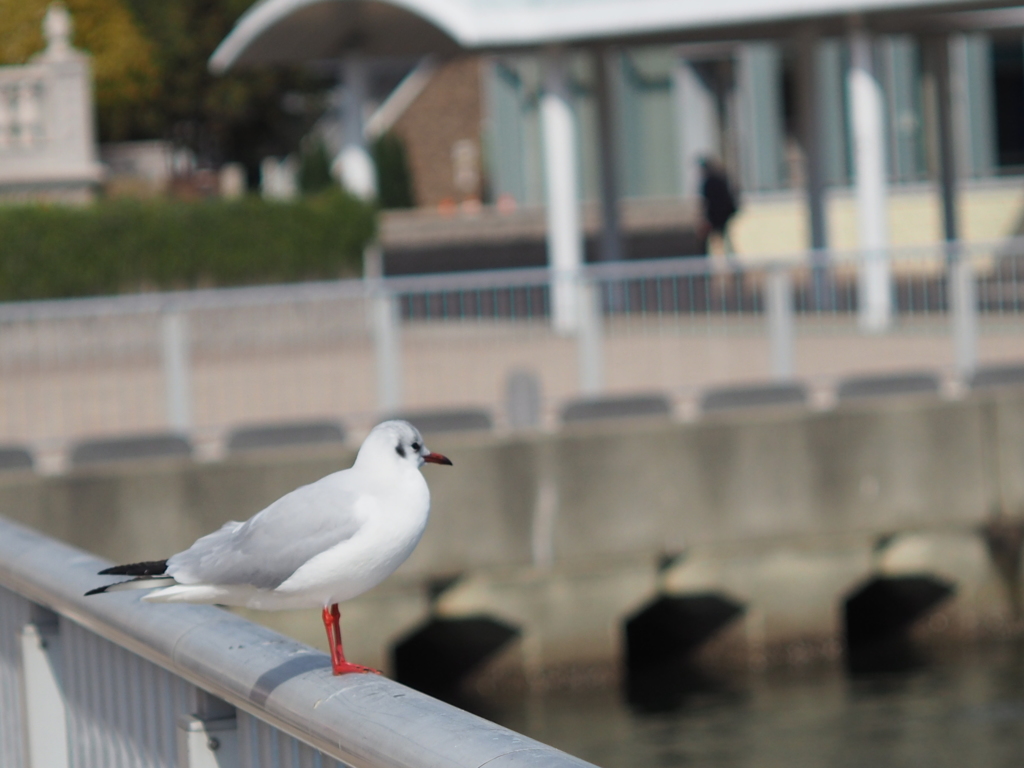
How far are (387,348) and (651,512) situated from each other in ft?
7.75

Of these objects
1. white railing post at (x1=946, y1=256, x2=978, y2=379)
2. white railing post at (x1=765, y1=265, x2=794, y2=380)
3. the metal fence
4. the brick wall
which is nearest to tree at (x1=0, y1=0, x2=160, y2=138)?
the brick wall

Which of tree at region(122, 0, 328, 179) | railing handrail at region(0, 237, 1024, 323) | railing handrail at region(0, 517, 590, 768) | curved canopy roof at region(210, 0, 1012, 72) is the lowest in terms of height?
railing handrail at region(0, 517, 590, 768)

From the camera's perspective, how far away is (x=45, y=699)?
4.32m

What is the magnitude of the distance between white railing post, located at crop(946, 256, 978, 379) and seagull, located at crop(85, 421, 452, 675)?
10.9 meters

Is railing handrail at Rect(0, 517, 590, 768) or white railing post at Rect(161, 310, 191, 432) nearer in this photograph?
railing handrail at Rect(0, 517, 590, 768)

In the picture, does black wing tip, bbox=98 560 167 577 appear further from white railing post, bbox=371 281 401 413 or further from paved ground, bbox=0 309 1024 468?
white railing post, bbox=371 281 401 413

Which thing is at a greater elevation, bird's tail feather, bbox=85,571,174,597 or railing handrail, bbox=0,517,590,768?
bird's tail feather, bbox=85,571,174,597

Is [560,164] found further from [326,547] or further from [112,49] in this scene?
[112,49]

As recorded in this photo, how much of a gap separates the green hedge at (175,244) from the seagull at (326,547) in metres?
18.7

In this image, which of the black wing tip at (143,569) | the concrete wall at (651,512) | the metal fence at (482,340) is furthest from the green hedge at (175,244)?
the black wing tip at (143,569)

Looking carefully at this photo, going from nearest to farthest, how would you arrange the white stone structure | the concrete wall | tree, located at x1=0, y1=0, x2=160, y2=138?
1. the concrete wall
2. the white stone structure
3. tree, located at x1=0, y1=0, x2=160, y2=138

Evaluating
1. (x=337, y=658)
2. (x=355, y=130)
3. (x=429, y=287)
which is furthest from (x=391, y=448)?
(x=355, y=130)

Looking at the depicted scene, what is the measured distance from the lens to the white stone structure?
24.7 m

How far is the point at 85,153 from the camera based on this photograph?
25250 mm
